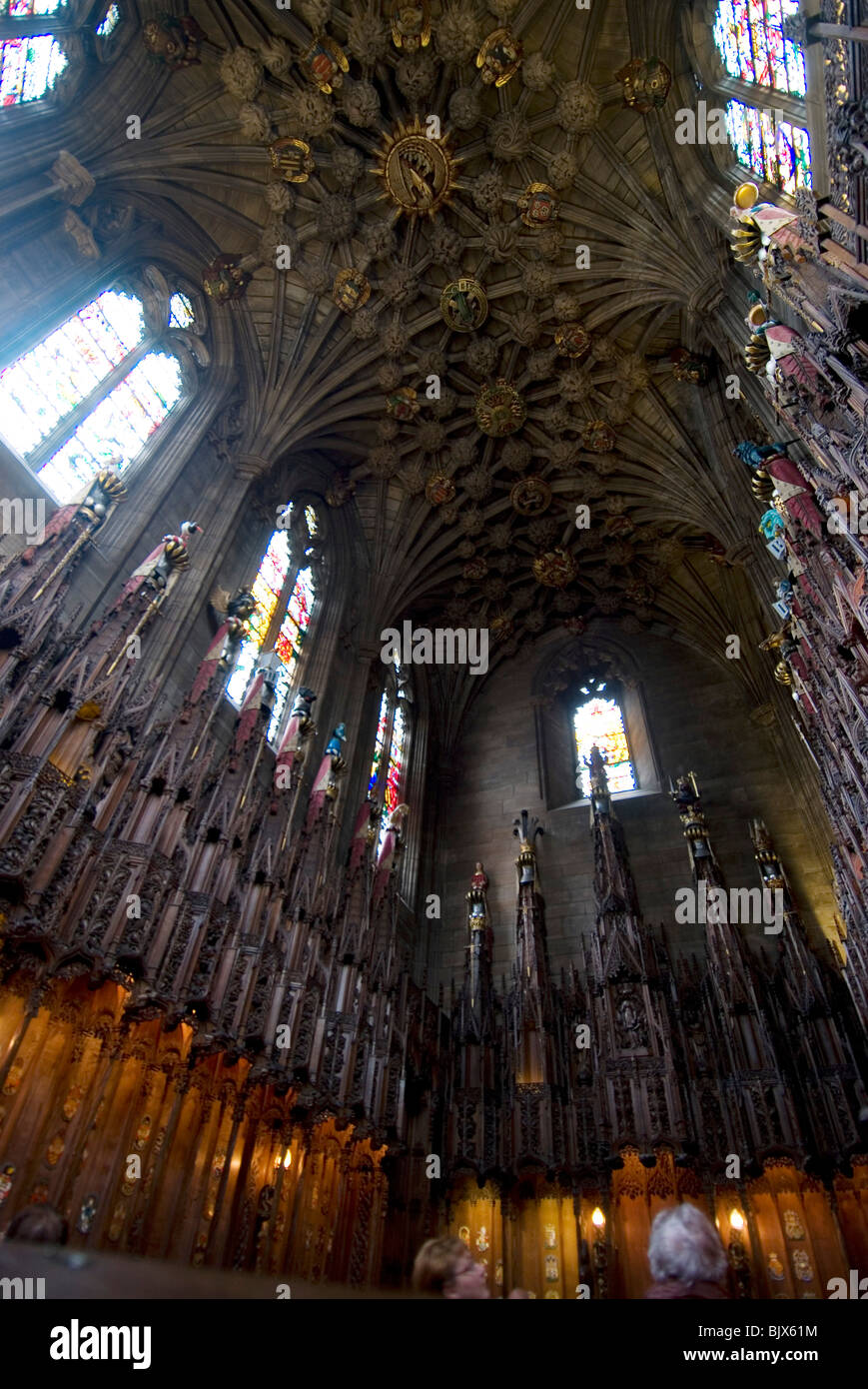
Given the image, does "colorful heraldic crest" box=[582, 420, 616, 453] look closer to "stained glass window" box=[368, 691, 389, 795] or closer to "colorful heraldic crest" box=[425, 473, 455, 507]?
"colorful heraldic crest" box=[425, 473, 455, 507]

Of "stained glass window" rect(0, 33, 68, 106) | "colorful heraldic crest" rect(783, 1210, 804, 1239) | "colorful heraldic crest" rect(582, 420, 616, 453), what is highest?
"colorful heraldic crest" rect(582, 420, 616, 453)

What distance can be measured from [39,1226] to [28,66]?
48.7ft

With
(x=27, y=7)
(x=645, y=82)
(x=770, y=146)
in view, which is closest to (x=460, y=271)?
(x=645, y=82)

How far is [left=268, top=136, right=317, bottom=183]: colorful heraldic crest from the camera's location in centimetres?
1430

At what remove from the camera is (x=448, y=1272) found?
8.46 ft

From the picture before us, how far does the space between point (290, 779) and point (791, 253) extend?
30.8 feet

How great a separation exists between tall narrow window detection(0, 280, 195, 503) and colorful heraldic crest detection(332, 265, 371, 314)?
137 inches

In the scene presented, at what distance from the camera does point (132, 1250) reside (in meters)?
7.01

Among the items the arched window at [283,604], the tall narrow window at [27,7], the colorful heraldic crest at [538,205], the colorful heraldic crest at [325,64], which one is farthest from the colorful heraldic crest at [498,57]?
the arched window at [283,604]

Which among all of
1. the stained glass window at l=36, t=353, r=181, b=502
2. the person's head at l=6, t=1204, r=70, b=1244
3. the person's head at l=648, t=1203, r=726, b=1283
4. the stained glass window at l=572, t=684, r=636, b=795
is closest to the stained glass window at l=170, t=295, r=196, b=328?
the stained glass window at l=36, t=353, r=181, b=502

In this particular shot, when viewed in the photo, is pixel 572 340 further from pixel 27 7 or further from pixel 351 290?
pixel 27 7

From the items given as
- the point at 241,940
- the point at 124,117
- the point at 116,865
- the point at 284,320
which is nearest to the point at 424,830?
the point at 241,940

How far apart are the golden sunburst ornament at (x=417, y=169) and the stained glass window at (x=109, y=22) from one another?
4955 millimetres

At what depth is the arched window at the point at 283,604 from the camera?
13664 millimetres
